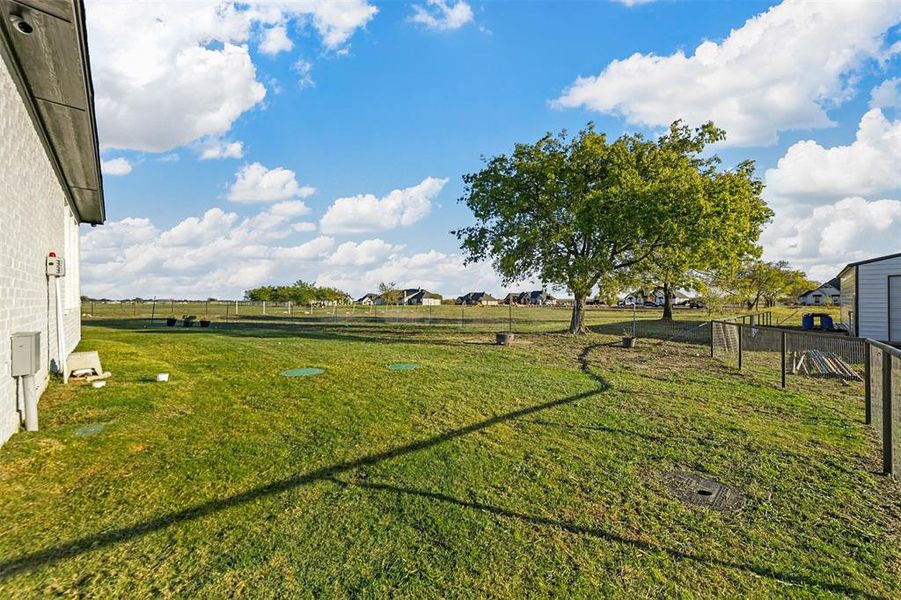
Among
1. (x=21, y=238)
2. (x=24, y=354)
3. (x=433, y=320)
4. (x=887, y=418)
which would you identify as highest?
(x=21, y=238)

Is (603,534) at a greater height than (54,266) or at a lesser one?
lesser

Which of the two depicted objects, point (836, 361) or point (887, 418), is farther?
point (836, 361)

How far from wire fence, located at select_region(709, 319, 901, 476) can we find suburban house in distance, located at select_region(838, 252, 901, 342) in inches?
139

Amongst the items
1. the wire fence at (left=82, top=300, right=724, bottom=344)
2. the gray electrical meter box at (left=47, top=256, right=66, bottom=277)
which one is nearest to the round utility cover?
the gray electrical meter box at (left=47, top=256, right=66, bottom=277)

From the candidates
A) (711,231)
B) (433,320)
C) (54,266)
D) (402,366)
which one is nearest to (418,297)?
(433,320)

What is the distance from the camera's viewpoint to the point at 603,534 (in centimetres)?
347

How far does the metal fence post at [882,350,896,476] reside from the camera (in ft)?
15.5

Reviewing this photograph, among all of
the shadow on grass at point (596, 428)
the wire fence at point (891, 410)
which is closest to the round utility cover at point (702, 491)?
the shadow on grass at point (596, 428)

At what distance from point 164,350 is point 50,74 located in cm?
850

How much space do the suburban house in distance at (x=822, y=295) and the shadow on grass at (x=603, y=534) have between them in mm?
70147

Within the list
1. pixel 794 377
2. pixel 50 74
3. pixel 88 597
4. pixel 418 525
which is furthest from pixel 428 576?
pixel 794 377

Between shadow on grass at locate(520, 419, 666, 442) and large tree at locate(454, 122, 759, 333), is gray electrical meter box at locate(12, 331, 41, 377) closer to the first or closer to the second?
shadow on grass at locate(520, 419, 666, 442)

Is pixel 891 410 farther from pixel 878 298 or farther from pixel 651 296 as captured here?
pixel 651 296

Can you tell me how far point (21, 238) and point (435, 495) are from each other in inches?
248
